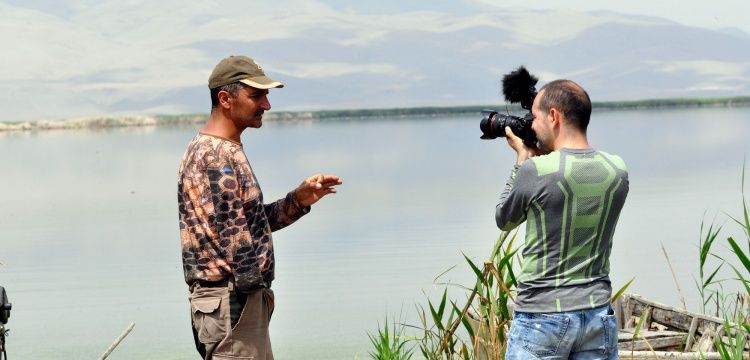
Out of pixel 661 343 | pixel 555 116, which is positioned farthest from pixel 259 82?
pixel 661 343

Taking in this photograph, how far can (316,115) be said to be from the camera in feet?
323

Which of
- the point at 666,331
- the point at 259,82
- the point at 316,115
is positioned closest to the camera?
the point at 259,82

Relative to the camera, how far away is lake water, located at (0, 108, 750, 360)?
36.8 ft

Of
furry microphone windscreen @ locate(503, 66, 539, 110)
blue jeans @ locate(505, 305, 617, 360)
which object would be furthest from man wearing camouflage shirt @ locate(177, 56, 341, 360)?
blue jeans @ locate(505, 305, 617, 360)

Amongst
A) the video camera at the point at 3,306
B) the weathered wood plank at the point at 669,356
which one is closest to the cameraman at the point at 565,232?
the video camera at the point at 3,306

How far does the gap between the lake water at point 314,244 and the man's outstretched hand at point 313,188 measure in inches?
92.5

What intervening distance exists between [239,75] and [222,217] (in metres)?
0.46

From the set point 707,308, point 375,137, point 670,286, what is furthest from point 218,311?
point 375,137

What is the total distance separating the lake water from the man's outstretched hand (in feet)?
7.71

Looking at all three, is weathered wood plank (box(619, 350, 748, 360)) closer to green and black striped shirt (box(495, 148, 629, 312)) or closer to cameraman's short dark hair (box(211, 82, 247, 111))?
green and black striped shirt (box(495, 148, 629, 312))

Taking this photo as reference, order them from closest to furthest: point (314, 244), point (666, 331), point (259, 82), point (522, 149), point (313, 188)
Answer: point (522, 149) < point (259, 82) < point (313, 188) < point (666, 331) < point (314, 244)

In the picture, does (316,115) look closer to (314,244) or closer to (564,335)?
(314,244)

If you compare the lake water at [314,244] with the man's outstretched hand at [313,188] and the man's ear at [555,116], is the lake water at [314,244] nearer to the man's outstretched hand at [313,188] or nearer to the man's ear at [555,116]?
the man's outstretched hand at [313,188]

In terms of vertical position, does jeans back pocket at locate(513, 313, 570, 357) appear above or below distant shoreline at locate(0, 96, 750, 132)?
above
